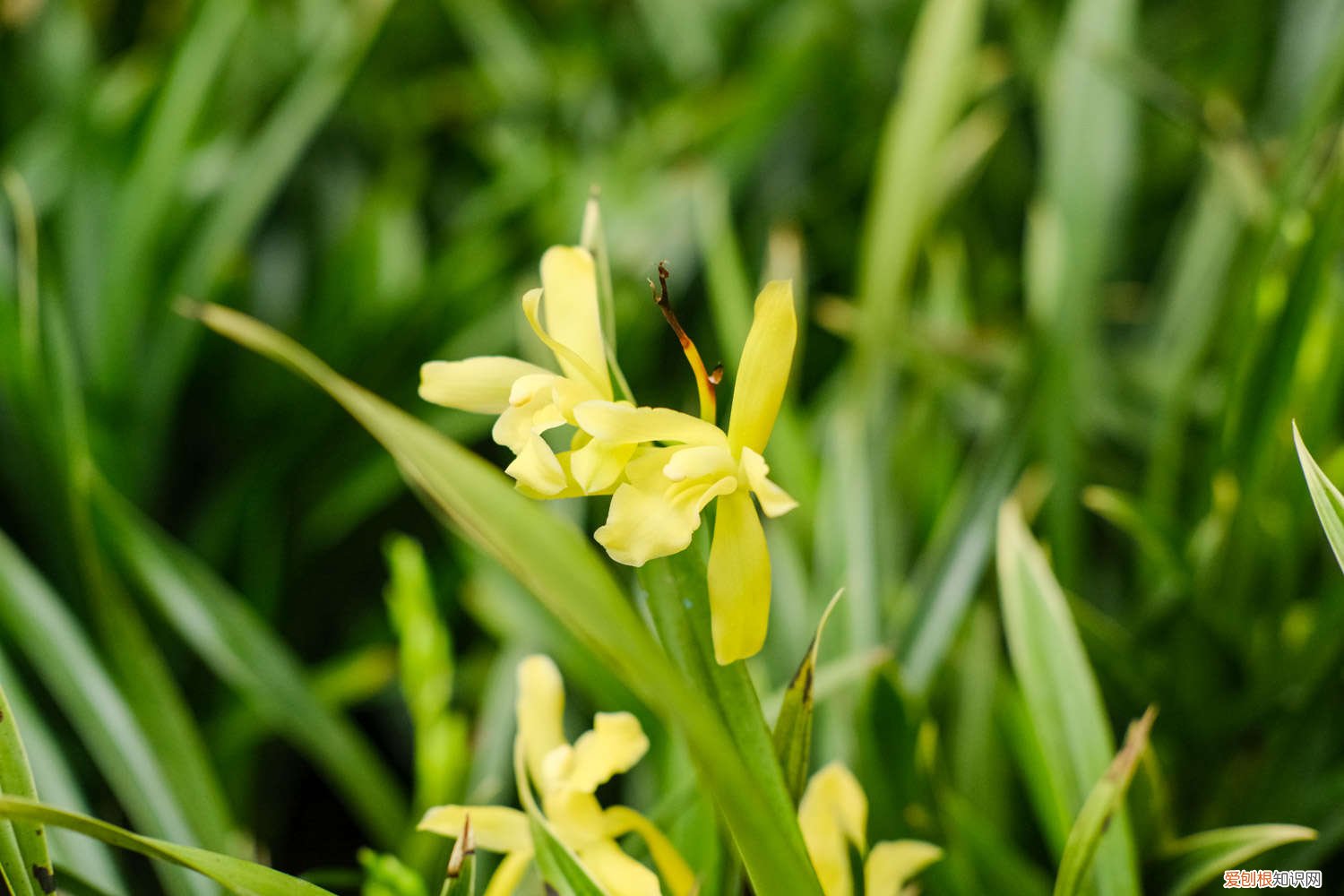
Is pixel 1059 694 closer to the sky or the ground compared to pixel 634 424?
closer to the ground

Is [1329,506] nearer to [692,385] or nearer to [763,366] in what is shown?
[763,366]

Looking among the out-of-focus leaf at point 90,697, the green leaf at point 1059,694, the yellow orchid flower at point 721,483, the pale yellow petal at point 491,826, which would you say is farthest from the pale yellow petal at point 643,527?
the out-of-focus leaf at point 90,697

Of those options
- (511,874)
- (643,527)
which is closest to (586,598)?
(643,527)

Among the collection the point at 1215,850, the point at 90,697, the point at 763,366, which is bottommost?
the point at 1215,850

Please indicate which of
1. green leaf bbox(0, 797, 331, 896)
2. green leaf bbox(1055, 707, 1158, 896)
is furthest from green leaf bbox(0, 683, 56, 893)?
green leaf bbox(1055, 707, 1158, 896)

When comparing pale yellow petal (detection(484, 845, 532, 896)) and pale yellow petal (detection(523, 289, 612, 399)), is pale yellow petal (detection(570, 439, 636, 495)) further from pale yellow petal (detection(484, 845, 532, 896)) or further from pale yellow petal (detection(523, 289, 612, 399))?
pale yellow petal (detection(484, 845, 532, 896))
